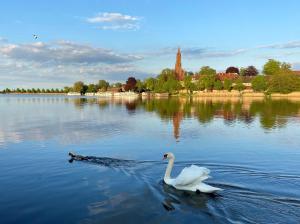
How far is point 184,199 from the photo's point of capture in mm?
14094

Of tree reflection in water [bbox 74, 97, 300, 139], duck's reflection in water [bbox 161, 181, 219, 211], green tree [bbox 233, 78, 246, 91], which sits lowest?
tree reflection in water [bbox 74, 97, 300, 139]

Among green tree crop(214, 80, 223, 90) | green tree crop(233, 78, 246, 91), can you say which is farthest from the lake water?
green tree crop(214, 80, 223, 90)

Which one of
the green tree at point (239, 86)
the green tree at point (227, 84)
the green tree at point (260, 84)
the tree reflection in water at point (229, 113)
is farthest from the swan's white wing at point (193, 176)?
the green tree at point (227, 84)

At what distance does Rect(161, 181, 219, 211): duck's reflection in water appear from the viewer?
43.8ft

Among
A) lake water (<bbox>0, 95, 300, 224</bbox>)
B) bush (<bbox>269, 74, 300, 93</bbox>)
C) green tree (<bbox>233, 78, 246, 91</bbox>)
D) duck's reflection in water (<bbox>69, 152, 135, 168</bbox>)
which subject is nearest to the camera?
lake water (<bbox>0, 95, 300, 224</bbox>)

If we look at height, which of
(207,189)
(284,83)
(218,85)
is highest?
(284,83)

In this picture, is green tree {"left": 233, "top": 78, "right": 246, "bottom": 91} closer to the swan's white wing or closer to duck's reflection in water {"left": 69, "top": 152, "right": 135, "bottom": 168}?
duck's reflection in water {"left": 69, "top": 152, "right": 135, "bottom": 168}

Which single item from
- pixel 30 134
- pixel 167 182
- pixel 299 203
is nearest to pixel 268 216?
pixel 299 203

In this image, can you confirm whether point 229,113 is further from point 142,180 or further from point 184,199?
point 184,199

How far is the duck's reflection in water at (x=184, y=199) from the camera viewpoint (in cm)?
1335

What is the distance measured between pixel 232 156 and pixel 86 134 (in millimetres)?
15052

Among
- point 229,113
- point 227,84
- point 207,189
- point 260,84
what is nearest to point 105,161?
point 207,189

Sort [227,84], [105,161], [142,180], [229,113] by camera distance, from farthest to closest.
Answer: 1. [227,84]
2. [229,113]
3. [105,161]
4. [142,180]

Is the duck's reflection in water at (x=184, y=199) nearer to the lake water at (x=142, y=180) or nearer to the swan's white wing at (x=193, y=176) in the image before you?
the lake water at (x=142, y=180)
